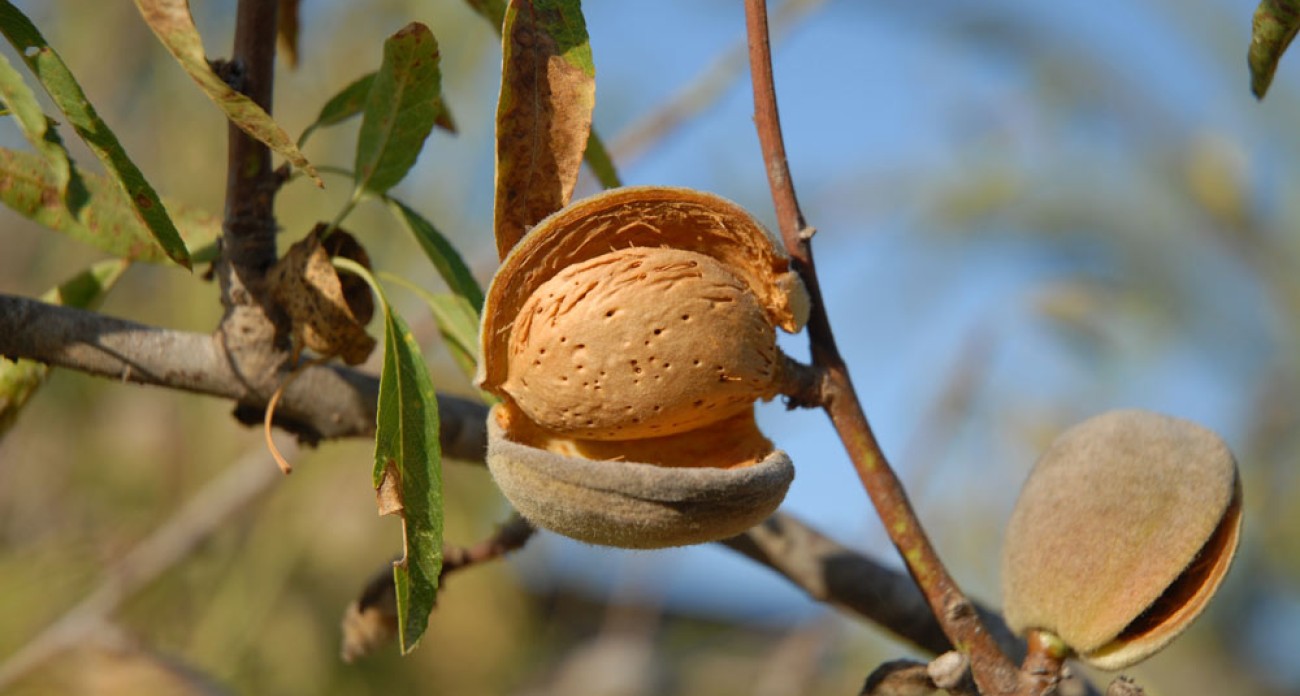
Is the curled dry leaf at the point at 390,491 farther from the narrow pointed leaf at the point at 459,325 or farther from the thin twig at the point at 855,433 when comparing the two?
the thin twig at the point at 855,433

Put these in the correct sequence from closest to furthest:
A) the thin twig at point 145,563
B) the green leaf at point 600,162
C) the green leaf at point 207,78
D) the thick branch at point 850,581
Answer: the green leaf at point 207,78 < the green leaf at point 600,162 < the thick branch at point 850,581 < the thin twig at point 145,563

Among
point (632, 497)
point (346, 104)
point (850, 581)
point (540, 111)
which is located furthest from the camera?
point (850, 581)

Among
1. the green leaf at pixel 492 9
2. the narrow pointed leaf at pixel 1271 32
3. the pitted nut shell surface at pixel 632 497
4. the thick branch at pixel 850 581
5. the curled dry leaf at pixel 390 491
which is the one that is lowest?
the thick branch at pixel 850 581

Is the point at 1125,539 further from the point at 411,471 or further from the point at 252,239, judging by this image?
the point at 252,239

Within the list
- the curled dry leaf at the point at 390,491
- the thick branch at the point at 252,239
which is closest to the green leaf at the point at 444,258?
the thick branch at the point at 252,239

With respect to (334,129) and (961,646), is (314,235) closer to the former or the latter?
(961,646)

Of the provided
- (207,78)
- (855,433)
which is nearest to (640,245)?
(855,433)

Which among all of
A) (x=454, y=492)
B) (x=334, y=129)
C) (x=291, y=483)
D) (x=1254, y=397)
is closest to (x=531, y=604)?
(x=454, y=492)
